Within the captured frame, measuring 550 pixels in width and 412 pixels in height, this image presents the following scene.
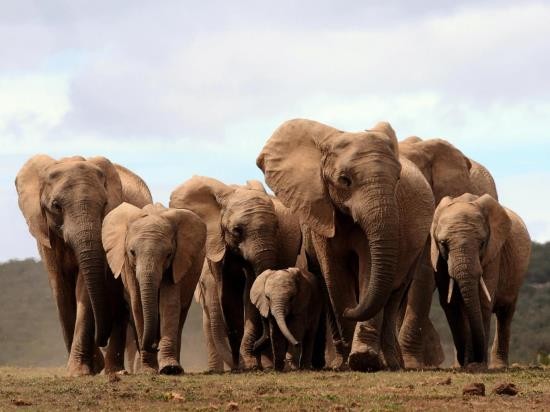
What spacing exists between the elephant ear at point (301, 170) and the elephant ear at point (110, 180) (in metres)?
1.86

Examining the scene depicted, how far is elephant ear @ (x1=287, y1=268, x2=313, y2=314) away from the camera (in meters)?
20.8

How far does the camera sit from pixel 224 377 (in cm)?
1920

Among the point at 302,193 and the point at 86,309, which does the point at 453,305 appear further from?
the point at 86,309

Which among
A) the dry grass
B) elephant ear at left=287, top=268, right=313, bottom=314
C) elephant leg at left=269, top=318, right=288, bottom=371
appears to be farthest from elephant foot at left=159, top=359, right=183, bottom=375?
elephant ear at left=287, top=268, right=313, bottom=314

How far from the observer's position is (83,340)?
70.4ft

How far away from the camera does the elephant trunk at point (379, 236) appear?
1903 centimetres

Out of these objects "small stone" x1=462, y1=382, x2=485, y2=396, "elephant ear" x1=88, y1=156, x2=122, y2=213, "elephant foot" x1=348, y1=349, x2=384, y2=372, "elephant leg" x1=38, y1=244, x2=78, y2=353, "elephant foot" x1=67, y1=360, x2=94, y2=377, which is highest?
"elephant ear" x1=88, y1=156, x2=122, y2=213

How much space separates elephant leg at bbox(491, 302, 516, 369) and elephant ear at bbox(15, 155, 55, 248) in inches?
228

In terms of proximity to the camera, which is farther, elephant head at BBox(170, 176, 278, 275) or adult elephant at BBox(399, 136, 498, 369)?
adult elephant at BBox(399, 136, 498, 369)

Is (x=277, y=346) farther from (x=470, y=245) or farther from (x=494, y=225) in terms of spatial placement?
(x=494, y=225)

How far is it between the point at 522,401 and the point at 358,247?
410cm

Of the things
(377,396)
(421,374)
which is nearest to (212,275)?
(421,374)

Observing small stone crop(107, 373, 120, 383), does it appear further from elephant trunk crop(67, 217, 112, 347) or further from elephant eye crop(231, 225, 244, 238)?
elephant eye crop(231, 225, 244, 238)

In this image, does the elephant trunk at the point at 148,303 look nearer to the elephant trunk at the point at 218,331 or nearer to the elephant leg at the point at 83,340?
the elephant leg at the point at 83,340
